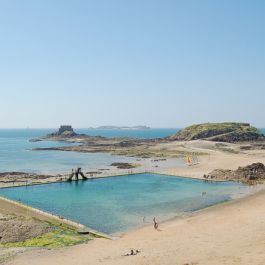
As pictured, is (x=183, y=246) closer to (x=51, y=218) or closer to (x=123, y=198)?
(x=51, y=218)

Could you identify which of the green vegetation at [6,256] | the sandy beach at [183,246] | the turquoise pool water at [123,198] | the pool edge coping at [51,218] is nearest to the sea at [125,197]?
the turquoise pool water at [123,198]

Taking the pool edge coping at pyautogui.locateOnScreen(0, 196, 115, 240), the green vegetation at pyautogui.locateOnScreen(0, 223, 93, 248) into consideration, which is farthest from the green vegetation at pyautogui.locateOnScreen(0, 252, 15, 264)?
the pool edge coping at pyautogui.locateOnScreen(0, 196, 115, 240)

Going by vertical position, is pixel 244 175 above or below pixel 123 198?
above

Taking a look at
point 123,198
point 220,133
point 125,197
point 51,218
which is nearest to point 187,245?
point 51,218

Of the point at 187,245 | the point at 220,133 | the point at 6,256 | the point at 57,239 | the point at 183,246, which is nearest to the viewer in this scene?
the point at 6,256

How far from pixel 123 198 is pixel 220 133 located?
12471 cm

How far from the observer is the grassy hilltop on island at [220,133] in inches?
6604

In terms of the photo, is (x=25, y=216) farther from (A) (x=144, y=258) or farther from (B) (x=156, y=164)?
(B) (x=156, y=164)

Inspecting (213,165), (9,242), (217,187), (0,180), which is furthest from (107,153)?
(9,242)

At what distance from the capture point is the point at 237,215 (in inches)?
1692

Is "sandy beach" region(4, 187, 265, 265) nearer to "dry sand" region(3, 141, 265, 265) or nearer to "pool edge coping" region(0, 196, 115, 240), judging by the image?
"dry sand" region(3, 141, 265, 265)

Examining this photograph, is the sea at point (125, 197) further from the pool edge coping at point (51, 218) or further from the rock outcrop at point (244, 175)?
the rock outcrop at point (244, 175)

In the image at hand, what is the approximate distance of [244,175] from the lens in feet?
233

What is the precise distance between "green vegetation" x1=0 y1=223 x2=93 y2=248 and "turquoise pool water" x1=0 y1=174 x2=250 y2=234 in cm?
342
